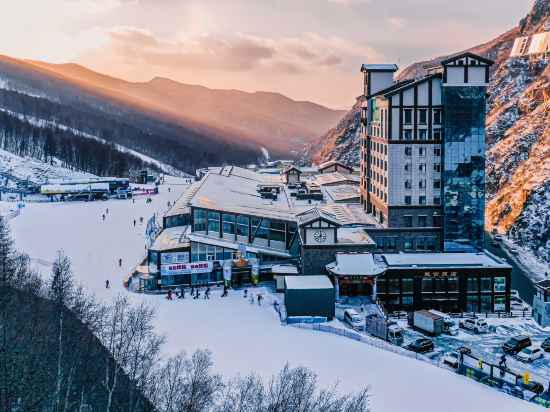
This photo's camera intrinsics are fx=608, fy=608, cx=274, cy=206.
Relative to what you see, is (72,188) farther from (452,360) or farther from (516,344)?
(516,344)

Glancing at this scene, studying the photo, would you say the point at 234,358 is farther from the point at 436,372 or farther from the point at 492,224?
the point at 492,224

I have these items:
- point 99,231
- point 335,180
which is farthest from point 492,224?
point 99,231

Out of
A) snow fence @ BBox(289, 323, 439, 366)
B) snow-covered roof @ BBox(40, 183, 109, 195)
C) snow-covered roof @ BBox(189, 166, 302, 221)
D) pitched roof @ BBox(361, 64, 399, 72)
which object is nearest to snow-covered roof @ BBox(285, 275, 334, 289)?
snow fence @ BBox(289, 323, 439, 366)

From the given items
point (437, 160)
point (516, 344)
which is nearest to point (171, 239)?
point (437, 160)

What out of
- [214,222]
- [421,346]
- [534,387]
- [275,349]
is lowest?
[534,387]

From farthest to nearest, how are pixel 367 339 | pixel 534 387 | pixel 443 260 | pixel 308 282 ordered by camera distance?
pixel 443 260
pixel 308 282
pixel 367 339
pixel 534 387

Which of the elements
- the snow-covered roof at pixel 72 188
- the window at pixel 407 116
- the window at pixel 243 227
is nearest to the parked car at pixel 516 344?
the window at pixel 407 116

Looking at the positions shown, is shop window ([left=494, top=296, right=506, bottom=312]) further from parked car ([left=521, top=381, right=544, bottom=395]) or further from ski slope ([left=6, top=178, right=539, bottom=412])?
ski slope ([left=6, top=178, right=539, bottom=412])
